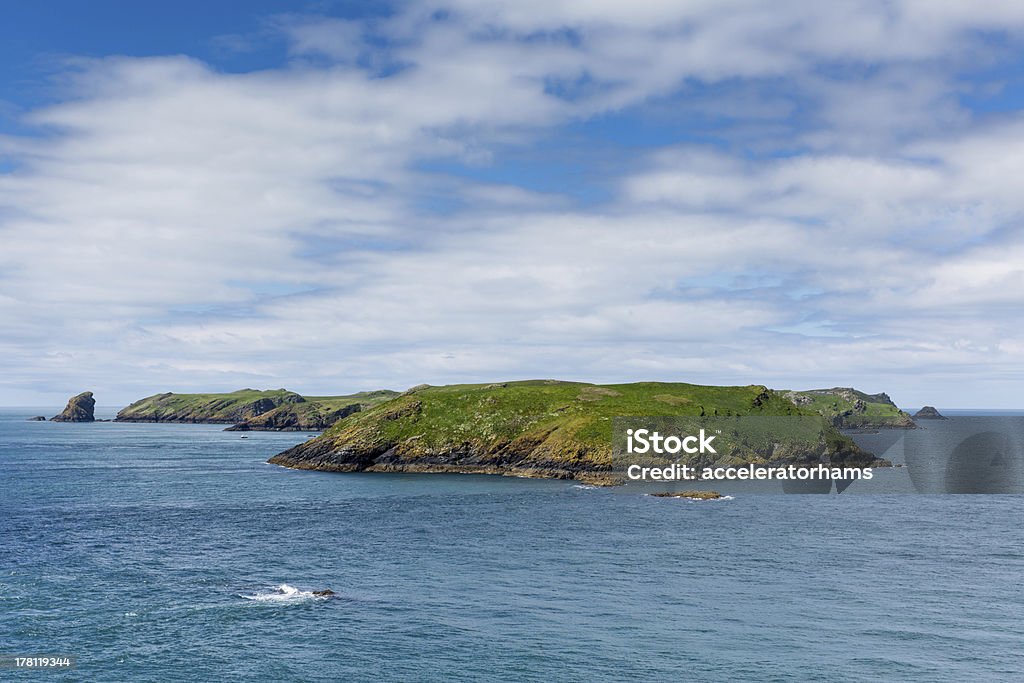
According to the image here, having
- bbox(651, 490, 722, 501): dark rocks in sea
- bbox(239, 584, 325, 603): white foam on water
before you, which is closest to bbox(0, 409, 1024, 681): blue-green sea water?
bbox(239, 584, 325, 603): white foam on water

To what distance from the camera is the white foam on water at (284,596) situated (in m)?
79.2

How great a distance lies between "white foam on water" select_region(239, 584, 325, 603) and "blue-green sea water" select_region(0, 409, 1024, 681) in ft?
1.26

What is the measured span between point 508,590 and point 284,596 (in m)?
23.9

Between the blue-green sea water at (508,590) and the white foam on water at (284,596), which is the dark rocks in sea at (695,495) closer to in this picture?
the blue-green sea water at (508,590)

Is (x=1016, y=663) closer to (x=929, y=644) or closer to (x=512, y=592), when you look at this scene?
(x=929, y=644)

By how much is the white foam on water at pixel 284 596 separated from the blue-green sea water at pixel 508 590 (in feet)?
1.26

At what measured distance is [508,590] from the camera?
8325 cm

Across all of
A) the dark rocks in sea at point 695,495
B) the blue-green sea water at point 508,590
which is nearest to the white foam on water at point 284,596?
the blue-green sea water at point 508,590

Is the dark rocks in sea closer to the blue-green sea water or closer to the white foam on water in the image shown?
the blue-green sea water

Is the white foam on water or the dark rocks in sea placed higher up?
the dark rocks in sea

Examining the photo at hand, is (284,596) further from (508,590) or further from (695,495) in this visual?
(695,495)

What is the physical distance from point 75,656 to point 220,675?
1412 centimetres

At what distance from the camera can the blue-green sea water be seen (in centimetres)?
6312

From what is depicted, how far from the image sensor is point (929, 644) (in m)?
67.9
